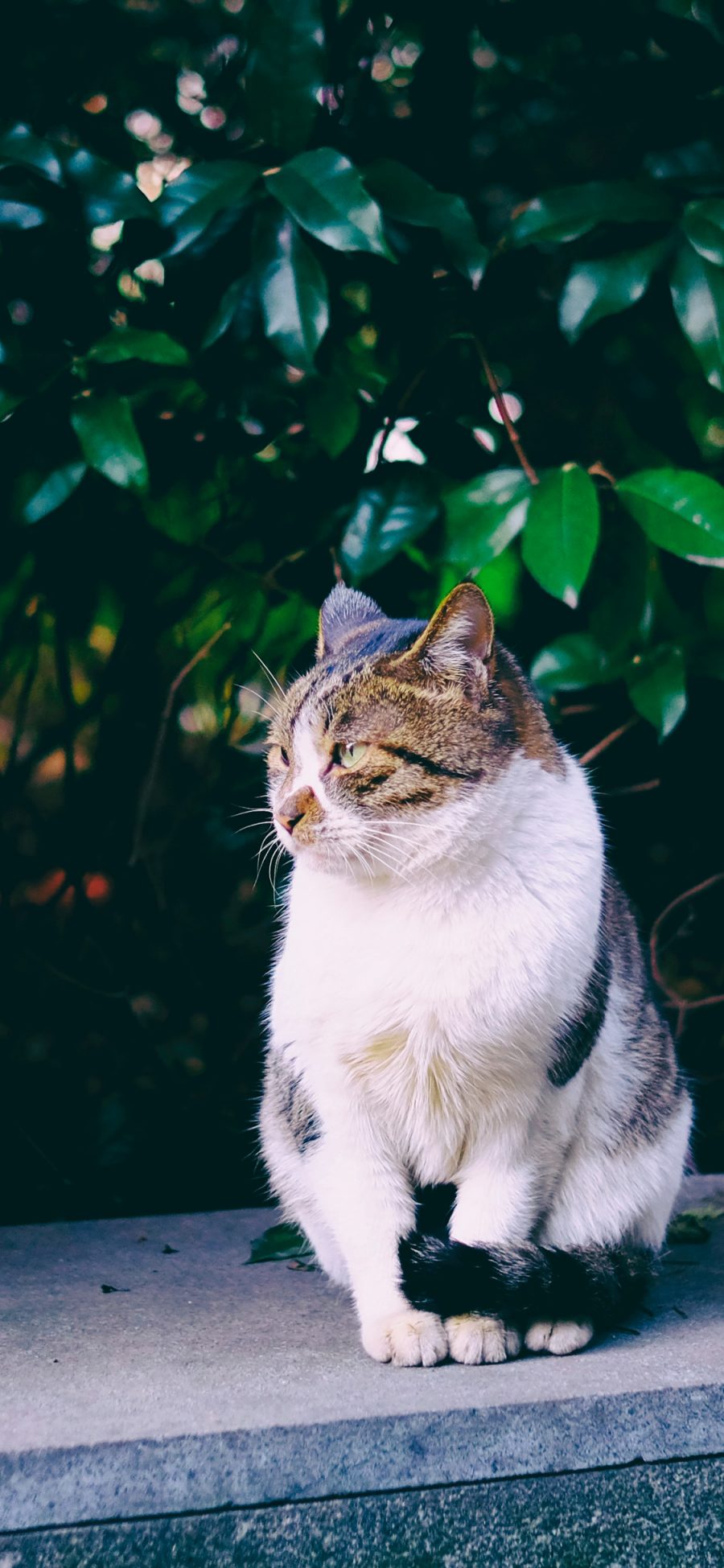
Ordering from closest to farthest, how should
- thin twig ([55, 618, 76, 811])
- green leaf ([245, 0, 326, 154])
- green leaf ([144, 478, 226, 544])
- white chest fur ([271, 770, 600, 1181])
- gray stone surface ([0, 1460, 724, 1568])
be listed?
gray stone surface ([0, 1460, 724, 1568]), white chest fur ([271, 770, 600, 1181]), green leaf ([245, 0, 326, 154]), green leaf ([144, 478, 226, 544]), thin twig ([55, 618, 76, 811])

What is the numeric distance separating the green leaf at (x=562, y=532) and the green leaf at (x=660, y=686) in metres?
0.27

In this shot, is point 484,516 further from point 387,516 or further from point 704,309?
point 704,309

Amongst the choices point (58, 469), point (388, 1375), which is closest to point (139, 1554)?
point (388, 1375)

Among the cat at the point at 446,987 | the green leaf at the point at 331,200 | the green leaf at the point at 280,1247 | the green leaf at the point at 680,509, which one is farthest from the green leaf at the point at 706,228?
the green leaf at the point at 280,1247

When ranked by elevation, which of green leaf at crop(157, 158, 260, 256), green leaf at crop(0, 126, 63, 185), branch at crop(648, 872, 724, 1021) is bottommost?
branch at crop(648, 872, 724, 1021)

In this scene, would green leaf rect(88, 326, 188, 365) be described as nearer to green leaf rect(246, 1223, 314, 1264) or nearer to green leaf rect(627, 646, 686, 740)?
green leaf rect(627, 646, 686, 740)

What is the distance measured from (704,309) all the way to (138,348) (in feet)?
2.38

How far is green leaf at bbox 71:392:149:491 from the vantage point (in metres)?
1.56

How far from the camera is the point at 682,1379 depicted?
1248mm

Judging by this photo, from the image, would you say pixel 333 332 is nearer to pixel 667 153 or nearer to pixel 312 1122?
pixel 667 153

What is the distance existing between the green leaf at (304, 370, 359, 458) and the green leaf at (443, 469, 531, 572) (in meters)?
0.19

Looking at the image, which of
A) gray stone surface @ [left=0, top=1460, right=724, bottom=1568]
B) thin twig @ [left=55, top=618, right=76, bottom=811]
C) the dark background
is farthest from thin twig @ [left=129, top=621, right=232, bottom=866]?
gray stone surface @ [left=0, top=1460, right=724, bottom=1568]

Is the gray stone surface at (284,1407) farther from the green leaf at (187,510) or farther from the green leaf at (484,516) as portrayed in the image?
the green leaf at (187,510)

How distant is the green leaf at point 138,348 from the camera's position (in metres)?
1.60
